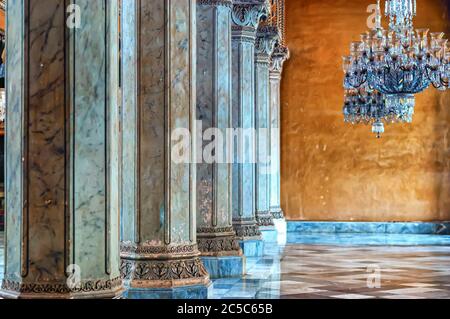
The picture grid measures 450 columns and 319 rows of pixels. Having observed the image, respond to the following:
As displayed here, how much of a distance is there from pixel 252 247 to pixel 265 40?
4.92 metres

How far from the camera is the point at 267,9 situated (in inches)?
576

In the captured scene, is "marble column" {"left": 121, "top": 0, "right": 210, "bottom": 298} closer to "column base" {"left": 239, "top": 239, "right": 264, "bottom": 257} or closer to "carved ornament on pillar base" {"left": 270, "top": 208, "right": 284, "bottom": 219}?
"column base" {"left": 239, "top": 239, "right": 264, "bottom": 257}

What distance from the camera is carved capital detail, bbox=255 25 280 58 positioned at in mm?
17844

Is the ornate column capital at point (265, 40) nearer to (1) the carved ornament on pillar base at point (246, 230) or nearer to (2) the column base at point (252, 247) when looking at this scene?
(1) the carved ornament on pillar base at point (246, 230)

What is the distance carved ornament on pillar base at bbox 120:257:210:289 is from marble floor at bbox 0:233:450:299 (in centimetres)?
90

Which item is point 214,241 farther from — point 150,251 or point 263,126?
point 263,126

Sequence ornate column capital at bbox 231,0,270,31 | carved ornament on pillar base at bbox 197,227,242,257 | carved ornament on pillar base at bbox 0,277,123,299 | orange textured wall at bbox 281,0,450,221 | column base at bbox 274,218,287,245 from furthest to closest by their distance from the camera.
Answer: orange textured wall at bbox 281,0,450,221 → column base at bbox 274,218,287,245 → ornate column capital at bbox 231,0,270,31 → carved ornament on pillar base at bbox 197,227,242,257 → carved ornament on pillar base at bbox 0,277,123,299

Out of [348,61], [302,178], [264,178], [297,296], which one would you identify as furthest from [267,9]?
[302,178]

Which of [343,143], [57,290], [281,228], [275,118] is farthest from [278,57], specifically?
[57,290]

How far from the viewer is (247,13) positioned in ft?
46.5

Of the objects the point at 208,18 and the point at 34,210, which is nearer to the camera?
the point at 34,210

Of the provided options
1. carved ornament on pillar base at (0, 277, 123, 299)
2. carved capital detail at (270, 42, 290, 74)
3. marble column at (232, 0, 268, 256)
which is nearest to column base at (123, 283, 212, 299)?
carved ornament on pillar base at (0, 277, 123, 299)
